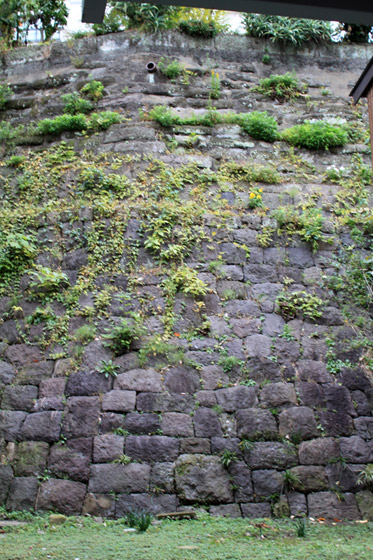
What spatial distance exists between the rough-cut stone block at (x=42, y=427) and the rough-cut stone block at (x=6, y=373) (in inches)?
21.3

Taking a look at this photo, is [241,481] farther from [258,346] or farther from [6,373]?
[6,373]

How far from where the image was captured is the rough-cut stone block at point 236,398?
5527 millimetres

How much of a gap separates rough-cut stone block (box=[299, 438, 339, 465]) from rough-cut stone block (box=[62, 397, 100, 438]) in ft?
6.86

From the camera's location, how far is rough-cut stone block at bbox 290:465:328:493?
5.11 metres

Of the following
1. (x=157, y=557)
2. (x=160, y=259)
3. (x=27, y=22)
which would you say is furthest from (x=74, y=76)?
(x=157, y=557)

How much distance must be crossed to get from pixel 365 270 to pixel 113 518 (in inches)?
166

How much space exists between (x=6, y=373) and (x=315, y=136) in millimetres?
5541

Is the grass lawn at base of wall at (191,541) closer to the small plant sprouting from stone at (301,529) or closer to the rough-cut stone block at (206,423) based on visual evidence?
the small plant sprouting from stone at (301,529)

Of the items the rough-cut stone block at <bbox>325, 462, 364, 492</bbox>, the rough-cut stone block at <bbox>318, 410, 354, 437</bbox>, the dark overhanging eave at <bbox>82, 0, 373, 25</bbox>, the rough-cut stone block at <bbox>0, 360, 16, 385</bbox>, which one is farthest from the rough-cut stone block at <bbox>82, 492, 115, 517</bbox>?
the dark overhanging eave at <bbox>82, 0, 373, 25</bbox>

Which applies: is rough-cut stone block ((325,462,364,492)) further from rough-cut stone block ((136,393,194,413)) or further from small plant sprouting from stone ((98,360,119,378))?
small plant sprouting from stone ((98,360,119,378))

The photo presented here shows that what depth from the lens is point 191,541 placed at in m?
4.19

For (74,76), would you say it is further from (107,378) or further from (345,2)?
(345,2)

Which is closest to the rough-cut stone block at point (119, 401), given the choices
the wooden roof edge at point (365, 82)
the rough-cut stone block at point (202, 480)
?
the rough-cut stone block at point (202, 480)

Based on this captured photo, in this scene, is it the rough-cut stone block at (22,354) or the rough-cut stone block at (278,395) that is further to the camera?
the rough-cut stone block at (22,354)
